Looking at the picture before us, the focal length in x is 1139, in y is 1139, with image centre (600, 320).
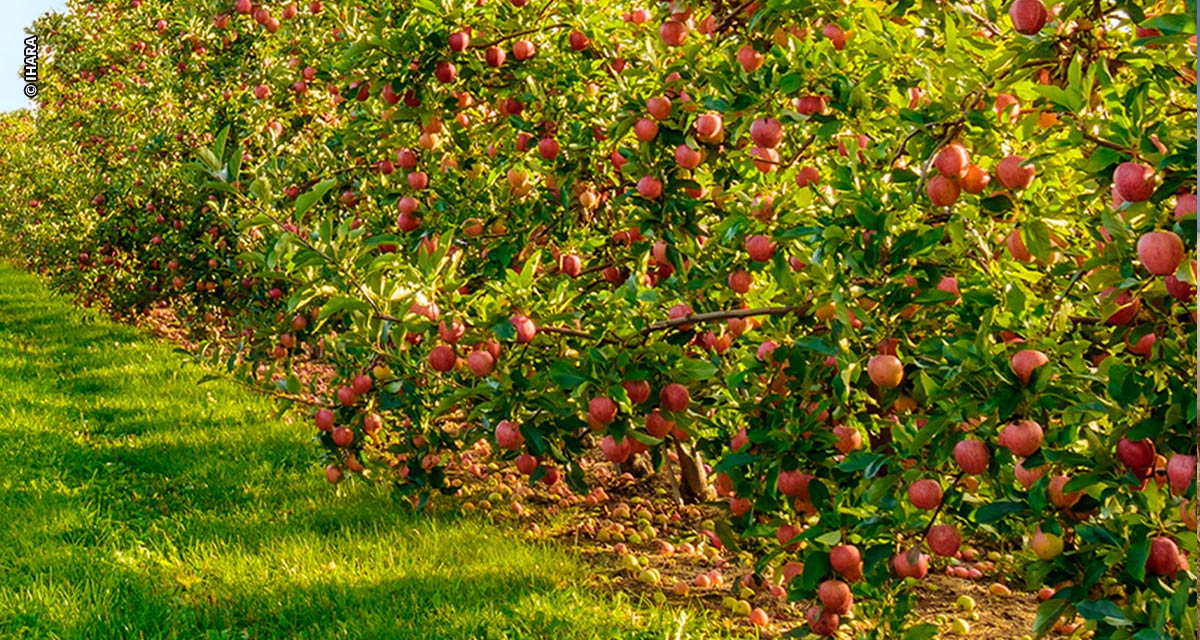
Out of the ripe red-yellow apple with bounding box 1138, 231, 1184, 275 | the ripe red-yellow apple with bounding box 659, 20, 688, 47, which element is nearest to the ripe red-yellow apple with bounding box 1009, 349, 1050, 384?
the ripe red-yellow apple with bounding box 1138, 231, 1184, 275

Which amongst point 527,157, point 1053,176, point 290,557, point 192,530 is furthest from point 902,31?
point 192,530

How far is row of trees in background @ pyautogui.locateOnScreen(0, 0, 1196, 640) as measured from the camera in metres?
2.15

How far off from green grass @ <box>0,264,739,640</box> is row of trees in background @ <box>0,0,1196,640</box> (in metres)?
0.45

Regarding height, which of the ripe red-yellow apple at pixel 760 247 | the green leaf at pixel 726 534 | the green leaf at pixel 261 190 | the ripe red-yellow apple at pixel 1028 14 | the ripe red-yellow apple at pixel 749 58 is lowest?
the green leaf at pixel 726 534

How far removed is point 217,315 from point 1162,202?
26.7 feet

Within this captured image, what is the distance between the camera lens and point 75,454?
20.4 ft

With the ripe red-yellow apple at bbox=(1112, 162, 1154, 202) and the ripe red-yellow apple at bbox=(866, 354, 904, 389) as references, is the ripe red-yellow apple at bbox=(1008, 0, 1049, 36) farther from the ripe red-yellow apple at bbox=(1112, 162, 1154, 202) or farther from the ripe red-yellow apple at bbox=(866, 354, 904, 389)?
the ripe red-yellow apple at bbox=(866, 354, 904, 389)

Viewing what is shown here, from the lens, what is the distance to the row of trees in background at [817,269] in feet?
7.04

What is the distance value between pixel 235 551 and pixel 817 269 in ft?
10.1

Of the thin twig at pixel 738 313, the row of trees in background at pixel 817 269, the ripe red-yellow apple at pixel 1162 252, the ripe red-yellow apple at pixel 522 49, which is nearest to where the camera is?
the ripe red-yellow apple at pixel 1162 252

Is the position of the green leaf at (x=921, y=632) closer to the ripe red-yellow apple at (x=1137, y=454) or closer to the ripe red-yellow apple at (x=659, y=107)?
the ripe red-yellow apple at (x=1137, y=454)

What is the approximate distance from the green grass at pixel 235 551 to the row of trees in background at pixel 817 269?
45cm

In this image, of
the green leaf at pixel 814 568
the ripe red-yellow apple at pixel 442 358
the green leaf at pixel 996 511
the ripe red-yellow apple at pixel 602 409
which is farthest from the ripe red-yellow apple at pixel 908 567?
the ripe red-yellow apple at pixel 442 358

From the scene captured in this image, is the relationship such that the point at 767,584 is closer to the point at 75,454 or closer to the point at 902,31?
the point at 902,31
